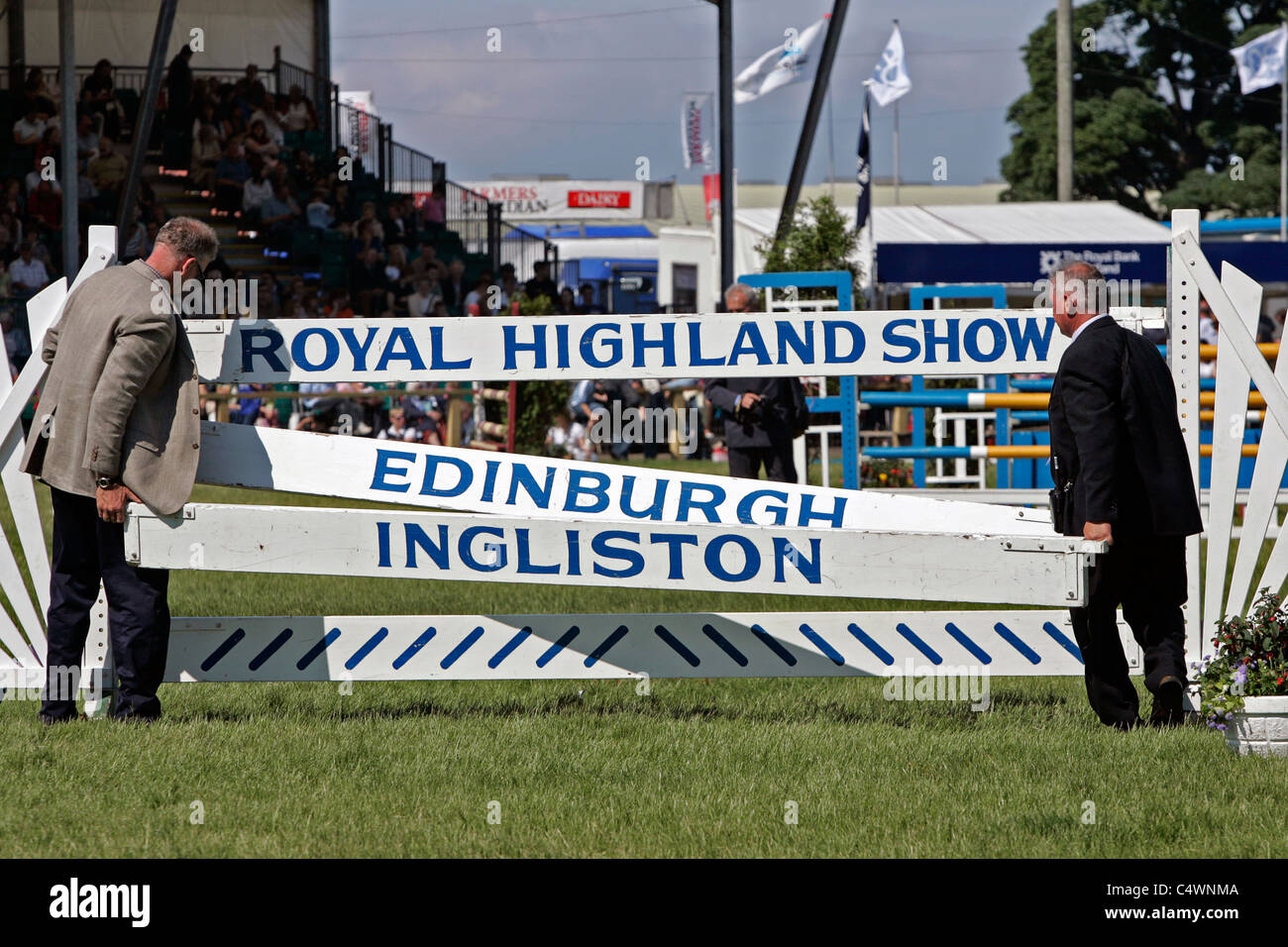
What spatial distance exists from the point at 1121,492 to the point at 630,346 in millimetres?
1893

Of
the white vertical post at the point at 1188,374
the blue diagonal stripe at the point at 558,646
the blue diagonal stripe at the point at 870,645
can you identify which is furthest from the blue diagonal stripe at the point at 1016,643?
the blue diagonal stripe at the point at 558,646

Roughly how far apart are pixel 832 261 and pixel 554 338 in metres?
15.1

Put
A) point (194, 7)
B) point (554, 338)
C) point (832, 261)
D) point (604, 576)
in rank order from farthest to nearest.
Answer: point (194, 7), point (832, 261), point (554, 338), point (604, 576)

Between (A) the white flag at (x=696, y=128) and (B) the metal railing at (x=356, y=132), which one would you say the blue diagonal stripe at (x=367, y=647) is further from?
(A) the white flag at (x=696, y=128)

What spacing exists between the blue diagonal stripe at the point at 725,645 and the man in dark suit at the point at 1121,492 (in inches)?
49.2

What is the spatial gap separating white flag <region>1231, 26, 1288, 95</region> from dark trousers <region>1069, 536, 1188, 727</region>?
32.2 meters

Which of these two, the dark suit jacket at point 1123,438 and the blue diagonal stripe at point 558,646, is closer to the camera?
the dark suit jacket at point 1123,438

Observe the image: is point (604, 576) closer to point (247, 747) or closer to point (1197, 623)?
point (247, 747)

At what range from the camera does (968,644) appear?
5.89m

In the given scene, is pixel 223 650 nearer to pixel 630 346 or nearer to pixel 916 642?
pixel 630 346

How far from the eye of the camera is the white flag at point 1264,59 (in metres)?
34.5

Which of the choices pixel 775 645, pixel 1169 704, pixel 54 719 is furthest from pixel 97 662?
pixel 1169 704

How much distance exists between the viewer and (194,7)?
24.9 metres
